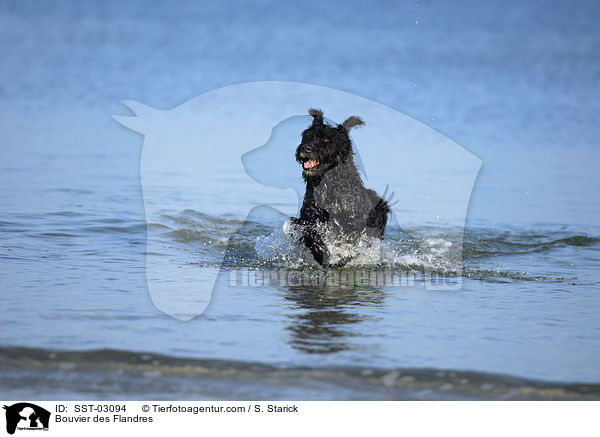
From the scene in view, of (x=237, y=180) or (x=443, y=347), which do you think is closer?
(x=443, y=347)

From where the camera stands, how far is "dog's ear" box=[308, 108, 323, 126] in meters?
7.62

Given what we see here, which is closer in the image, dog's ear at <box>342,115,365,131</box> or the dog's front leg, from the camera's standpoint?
the dog's front leg

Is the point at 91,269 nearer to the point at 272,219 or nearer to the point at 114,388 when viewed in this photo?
the point at 114,388

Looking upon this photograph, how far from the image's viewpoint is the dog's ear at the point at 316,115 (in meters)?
7.62

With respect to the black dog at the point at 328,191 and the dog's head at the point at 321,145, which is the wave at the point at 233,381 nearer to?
the black dog at the point at 328,191

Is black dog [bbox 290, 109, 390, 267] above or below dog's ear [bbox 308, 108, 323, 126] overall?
below

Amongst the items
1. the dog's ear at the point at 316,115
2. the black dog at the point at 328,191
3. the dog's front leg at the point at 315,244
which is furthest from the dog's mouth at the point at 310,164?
the dog's front leg at the point at 315,244

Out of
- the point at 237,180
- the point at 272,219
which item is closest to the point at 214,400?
the point at 272,219

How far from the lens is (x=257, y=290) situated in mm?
6305

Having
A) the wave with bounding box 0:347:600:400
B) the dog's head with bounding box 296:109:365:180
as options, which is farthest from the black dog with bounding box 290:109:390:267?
the wave with bounding box 0:347:600:400

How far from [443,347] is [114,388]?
6.86 ft
